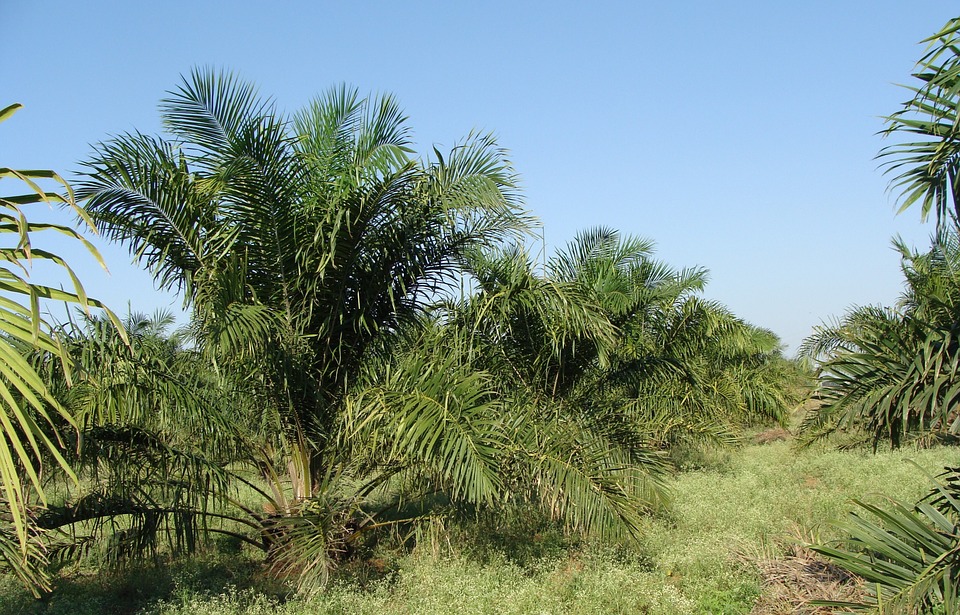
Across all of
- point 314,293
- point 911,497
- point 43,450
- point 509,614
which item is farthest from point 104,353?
point 911,497

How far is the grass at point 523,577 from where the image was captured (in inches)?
224

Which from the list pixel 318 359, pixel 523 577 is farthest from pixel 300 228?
pixel 523 577

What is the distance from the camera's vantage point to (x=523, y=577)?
21.2ft

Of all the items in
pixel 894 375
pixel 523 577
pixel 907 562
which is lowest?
pixel 523 577

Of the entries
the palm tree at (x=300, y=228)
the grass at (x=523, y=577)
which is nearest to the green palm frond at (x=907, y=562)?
the grass at (x=523, y=577)

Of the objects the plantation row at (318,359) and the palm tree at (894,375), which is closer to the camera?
the palm tree at (894,375)

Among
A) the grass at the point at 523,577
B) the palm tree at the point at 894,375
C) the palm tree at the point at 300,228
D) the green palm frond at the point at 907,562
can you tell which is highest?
the palm tree at the point at 300,228

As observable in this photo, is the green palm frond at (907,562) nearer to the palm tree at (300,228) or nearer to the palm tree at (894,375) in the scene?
the palm tree at (894,375)

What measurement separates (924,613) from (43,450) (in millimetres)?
5395

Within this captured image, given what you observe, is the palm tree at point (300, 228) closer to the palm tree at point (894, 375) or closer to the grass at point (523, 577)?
the grass at point (523, 577)

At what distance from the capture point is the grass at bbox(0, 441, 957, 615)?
18.7 ft

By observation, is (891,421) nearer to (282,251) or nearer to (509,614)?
(509,614)

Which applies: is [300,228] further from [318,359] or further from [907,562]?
[907,562]

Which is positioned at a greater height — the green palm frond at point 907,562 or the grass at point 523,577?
the green palm frond at point 907,562
